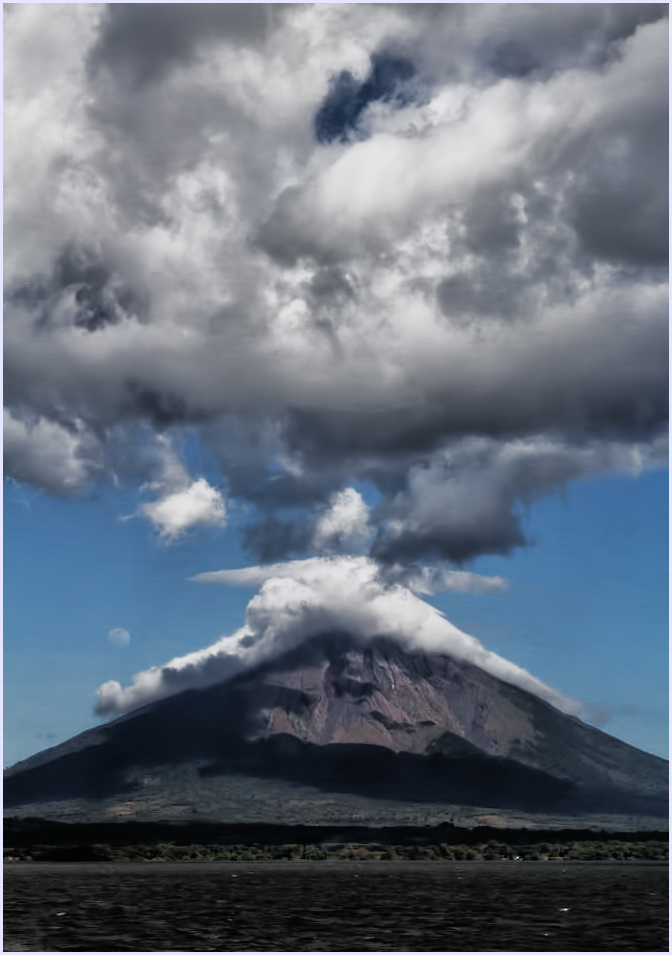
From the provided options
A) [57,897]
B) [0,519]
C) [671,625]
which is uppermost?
[0,519]

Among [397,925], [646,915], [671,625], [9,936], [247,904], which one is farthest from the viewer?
[247,904]

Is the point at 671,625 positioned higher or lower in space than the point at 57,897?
higher

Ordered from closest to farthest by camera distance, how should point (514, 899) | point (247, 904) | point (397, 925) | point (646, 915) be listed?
point (397, 925), point (646, 915), point (247, 904), point (514, 899)

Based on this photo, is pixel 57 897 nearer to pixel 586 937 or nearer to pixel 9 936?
pixel 9 936

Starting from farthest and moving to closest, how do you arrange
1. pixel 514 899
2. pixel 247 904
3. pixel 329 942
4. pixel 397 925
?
pixel 514 899, pixel 247 904, pixel 397 925, pixel 329 942

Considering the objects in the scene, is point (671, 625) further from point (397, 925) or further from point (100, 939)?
point (397, 925)

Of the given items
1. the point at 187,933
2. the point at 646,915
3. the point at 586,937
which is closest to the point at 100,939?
the point at 187,933

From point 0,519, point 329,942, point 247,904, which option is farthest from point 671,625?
point 247,904

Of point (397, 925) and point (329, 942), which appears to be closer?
point (329, 942)

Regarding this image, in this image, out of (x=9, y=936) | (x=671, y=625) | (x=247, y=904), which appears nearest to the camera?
(x=671, y=625)
